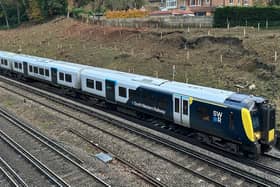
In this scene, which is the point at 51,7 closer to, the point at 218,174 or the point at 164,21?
the point at 164,21

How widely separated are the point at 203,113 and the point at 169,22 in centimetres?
3346

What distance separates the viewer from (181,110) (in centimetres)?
1884

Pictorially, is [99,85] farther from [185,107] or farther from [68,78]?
[185,107]

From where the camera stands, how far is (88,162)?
17031 mm

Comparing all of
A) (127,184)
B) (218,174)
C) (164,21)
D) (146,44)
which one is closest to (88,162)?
(127,184)

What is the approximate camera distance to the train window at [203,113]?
1734 cm

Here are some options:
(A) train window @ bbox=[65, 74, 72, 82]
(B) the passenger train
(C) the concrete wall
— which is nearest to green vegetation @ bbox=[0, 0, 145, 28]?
(C) the concrete wall

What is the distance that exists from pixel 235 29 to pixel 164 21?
42.7 ft

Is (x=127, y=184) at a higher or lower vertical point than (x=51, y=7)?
lower

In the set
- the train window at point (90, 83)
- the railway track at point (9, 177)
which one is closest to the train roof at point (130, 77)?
the train window at point (90, 83)

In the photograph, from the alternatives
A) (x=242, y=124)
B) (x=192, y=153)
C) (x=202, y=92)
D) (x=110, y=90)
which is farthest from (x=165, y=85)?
(x=242, y=124)

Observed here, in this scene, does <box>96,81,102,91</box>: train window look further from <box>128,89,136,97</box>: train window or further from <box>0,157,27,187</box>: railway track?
<box>0,157,27,187</box>: railway track

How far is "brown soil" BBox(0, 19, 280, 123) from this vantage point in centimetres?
2871

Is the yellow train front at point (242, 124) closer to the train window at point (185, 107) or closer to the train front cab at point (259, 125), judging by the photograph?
the train front cab at point (259, 125)
